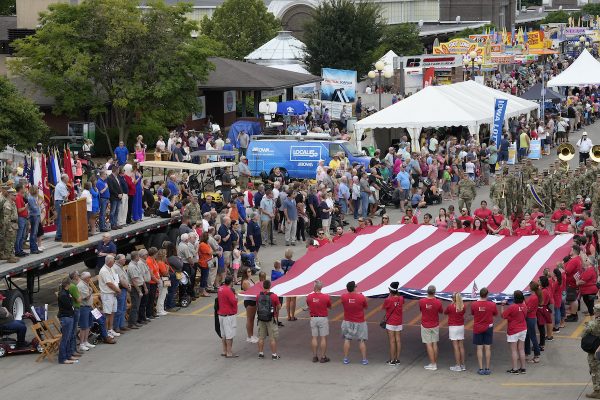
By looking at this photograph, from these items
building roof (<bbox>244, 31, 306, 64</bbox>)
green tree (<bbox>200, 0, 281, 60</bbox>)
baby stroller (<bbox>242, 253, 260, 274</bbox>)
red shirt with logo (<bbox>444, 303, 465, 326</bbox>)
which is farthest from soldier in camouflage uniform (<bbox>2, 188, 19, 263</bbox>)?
green tree (<bbox>200, 0, 281, 60</bbox>)

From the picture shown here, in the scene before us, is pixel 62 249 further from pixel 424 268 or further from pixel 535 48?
pixel 535 48

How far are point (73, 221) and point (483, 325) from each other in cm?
838

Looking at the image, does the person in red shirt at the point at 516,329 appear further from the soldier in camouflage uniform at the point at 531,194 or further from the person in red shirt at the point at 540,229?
the soldier in camouflage uniform at the point at 531,194

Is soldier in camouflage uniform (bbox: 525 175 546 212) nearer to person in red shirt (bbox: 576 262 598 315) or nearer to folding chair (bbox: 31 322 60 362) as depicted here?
person in red shirt (bbox: 576 262 598 315)

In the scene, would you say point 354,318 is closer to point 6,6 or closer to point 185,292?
point 185,292

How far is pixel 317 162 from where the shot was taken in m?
37.4

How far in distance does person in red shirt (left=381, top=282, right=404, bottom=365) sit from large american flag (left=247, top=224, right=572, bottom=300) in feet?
1.17

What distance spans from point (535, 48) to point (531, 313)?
201 ft

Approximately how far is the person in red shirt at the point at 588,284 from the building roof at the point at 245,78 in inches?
1098

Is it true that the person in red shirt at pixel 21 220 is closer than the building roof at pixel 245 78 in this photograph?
Yes

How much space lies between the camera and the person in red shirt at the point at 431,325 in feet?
60.6

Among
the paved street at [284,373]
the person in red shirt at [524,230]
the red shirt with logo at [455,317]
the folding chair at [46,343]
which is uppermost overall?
the person in red shirt at [524,230]

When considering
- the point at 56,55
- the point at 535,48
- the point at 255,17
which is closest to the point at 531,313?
the point at 56,55

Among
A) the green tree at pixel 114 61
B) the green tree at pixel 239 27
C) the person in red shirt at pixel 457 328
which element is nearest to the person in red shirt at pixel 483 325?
the person in red shirt at pixel 457 328
